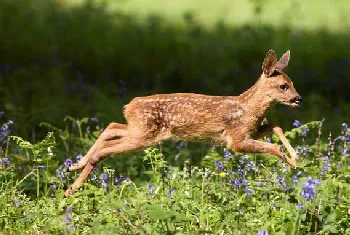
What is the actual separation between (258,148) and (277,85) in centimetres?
54

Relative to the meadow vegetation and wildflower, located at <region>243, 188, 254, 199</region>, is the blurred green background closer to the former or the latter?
the meadow vegetation

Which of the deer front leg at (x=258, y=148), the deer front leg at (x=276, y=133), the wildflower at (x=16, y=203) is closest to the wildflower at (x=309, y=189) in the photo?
the deer front leg at (x=258, y=148)

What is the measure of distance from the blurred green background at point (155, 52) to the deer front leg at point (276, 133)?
7.85 feet

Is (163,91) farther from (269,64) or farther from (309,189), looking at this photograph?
(309,189)

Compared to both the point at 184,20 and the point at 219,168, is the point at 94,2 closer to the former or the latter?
the point at 184,20

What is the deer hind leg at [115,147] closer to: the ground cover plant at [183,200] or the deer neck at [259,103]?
the ground cover plant at [183,200]

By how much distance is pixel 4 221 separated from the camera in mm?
6598

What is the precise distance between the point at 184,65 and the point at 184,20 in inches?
113

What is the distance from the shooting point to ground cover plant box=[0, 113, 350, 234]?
6.09 meters

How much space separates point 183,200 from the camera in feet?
22.7

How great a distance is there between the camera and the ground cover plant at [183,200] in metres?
6.09

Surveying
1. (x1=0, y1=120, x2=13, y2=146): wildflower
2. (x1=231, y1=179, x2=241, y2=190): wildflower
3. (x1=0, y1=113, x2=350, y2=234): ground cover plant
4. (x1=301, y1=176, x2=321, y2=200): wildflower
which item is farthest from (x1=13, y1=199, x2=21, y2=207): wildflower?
(x1=301, y1=176, x2=321, y2=200): wildflower

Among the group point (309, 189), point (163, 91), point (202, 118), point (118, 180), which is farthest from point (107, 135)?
point (163, 91)

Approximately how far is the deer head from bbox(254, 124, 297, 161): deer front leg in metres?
0.22
